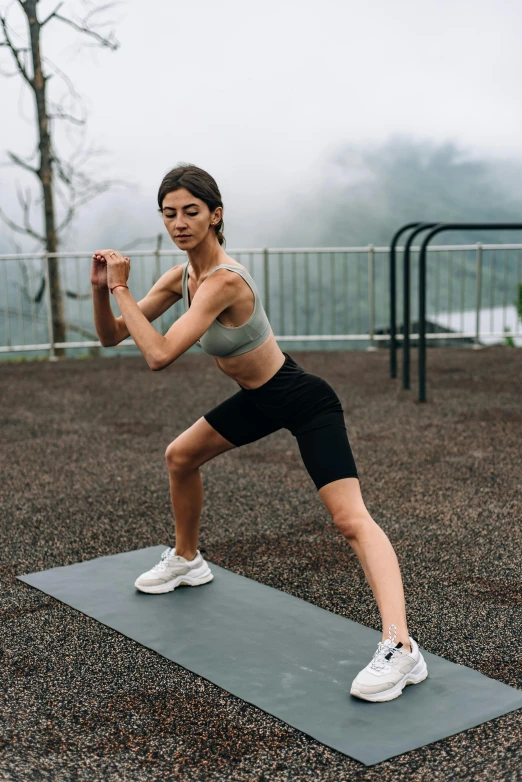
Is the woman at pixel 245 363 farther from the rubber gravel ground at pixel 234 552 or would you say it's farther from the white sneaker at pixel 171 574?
the white sneaker at pixel 171 574

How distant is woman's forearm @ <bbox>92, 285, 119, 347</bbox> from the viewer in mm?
2928

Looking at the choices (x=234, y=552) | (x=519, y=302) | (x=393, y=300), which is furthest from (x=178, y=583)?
(x=519, y=302)

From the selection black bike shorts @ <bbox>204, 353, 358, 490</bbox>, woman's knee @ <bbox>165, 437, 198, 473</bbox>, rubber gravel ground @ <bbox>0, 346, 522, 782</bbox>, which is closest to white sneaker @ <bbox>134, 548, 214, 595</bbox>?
rubber gravel ground @ <bbox>0, 346, 522, 782</bbox>

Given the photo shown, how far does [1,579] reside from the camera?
3668 millimetres

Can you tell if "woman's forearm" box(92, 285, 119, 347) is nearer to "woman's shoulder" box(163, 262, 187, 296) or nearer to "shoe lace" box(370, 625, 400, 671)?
"woman's shoulder" box(163, 262, 187, 296)

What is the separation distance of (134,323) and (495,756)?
1.55 meters

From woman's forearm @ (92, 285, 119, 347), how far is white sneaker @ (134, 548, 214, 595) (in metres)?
0.93

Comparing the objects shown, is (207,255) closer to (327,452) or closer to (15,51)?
(327,452)

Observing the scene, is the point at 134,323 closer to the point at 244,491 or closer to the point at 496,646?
the point at 496,646

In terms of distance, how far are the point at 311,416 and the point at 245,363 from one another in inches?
10.9

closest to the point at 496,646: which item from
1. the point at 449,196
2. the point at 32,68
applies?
the point at 32,68

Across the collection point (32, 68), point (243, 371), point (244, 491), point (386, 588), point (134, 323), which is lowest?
point (244, 491)

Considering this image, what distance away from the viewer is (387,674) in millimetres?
2533

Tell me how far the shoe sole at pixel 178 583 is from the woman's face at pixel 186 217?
1.39m
